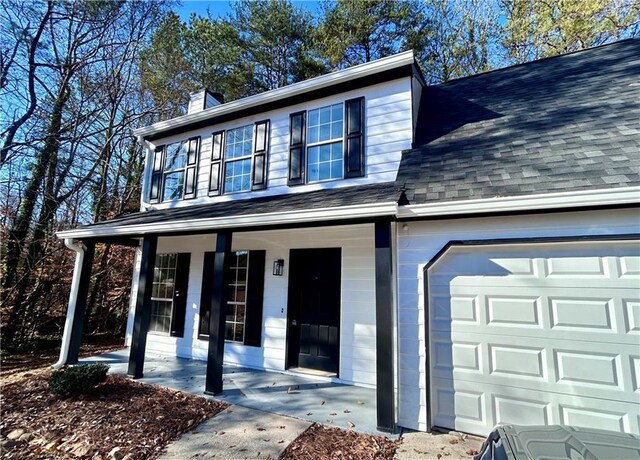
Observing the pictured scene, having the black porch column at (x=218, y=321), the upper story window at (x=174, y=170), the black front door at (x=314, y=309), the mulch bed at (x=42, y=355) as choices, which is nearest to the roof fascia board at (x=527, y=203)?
the black front door at (x=314, y=309)

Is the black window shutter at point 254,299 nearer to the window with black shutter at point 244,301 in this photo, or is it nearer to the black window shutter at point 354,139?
the window with black shutter at point 244,301

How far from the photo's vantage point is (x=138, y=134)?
26.8 ft

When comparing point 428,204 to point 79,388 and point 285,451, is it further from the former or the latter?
point 79,388

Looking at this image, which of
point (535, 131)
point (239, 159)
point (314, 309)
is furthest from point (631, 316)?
point (239, 159)

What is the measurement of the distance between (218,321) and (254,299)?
1438mm

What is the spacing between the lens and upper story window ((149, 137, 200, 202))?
7535 millimetres

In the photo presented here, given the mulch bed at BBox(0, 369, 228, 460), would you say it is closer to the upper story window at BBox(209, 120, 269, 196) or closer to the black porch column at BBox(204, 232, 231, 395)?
the black porch column at BBox(204, 232, 231, 395)

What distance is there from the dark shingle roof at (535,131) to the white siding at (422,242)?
1.06 feet

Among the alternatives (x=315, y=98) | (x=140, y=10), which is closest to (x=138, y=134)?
(x=315, y=98)

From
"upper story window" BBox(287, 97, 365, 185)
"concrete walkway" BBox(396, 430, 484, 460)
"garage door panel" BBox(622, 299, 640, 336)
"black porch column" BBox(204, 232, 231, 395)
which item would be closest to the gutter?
"black porch column" BBox(204, 232, 231, 395)

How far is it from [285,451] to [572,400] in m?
2.94

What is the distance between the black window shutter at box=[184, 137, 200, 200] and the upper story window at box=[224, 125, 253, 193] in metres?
0.88

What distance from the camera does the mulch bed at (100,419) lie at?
11.0 ft

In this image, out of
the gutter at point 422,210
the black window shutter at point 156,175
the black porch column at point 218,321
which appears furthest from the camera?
the black window shutter at point 156,175
